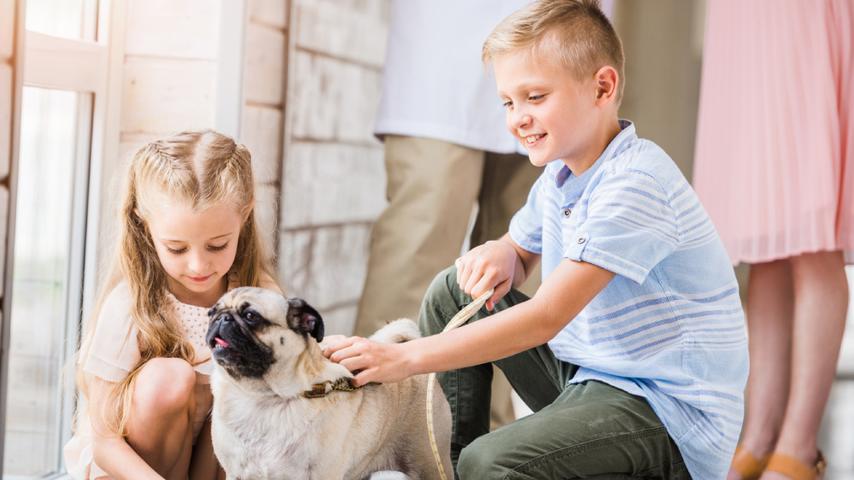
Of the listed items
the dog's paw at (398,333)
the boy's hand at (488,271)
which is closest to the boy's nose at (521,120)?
the boy's hand at (488,271)

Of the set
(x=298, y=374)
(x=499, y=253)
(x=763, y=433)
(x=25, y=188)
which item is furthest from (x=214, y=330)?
(x=763, y=433)

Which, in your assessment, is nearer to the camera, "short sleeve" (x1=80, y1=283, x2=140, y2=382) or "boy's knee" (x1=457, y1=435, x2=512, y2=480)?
"boy's knee" (x1=457, y1=435, x2=512, y2=480)

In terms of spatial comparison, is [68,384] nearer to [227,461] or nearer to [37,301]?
[37,301]

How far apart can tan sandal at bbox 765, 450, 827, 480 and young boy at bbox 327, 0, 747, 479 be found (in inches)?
25.9

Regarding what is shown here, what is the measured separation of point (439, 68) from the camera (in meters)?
2.04

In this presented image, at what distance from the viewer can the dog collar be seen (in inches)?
46.4

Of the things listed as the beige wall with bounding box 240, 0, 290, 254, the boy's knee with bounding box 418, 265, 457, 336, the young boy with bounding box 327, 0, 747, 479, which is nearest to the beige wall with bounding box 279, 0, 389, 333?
the beige wall with bounding box 240, 0, 290, 254

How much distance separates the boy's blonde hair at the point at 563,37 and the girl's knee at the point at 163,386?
591mm

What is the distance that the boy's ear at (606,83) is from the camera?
4.35ft

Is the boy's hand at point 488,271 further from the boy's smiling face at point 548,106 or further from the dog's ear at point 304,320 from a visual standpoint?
the dog's ear at point 304,320

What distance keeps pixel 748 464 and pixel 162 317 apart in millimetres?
1201

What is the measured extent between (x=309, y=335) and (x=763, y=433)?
1205mm

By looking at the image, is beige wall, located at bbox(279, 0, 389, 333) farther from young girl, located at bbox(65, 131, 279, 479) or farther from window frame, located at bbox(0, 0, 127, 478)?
young girl, located at bbox(65, 131, 279, 479)

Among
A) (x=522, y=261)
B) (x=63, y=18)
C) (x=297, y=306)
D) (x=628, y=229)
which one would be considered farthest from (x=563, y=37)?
(x=63, y=18)
